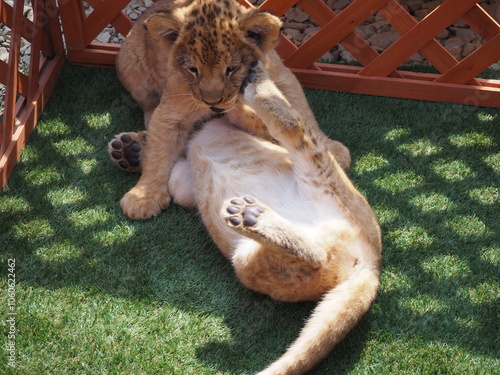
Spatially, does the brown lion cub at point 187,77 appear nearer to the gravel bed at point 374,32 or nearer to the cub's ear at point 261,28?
the cub's ear at point 261,28

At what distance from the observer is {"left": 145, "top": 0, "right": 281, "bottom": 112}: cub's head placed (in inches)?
135

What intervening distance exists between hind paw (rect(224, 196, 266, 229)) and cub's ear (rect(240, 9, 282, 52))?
39.2 inches

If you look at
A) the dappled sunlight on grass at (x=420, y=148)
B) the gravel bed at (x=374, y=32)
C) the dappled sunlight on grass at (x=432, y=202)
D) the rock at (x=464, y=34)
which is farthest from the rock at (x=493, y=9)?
the dappled sunlight on grass at (x=432, y=202)

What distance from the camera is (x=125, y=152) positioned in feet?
13.0

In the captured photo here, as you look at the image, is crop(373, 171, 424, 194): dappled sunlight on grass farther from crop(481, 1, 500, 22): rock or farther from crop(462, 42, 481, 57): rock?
crop(481, 1, 500, 22): rock

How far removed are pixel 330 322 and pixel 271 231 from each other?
481 millimetres

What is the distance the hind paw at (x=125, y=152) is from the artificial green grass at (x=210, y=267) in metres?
0.09

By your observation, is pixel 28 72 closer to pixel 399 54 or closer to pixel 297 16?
pixel 297 16

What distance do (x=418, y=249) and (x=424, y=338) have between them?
24.0 inches

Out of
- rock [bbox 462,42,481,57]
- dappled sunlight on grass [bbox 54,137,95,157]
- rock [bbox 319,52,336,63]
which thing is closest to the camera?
dappled sunlight on grass [bbox 54,137,95,157]

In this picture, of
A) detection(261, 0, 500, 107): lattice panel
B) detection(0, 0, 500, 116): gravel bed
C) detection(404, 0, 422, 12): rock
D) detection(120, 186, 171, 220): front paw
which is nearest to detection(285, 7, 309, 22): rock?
detection(0, 0, 500, 116): gravel bed

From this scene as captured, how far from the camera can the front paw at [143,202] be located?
3.68 m

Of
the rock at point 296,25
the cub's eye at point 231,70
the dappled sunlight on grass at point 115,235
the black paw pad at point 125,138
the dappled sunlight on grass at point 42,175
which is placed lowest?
the dappled sunlight on grass at point 42,175

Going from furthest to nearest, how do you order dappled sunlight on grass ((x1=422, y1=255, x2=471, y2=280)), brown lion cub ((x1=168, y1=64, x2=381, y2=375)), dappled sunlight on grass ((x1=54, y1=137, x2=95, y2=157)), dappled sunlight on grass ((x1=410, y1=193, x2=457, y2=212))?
dappled sunlight on grass ((x1=54, y1=137, x2=95, y2=157)) → dappled sunlight on grass ((x1=410, y1=193, x2=457, y2=212)) → dappled sunlight on grass ((x1=422, y1=255, x2=471, y2=280)) → brown lion cub ((x1=168, y1=64, x2=381, y2=375))
